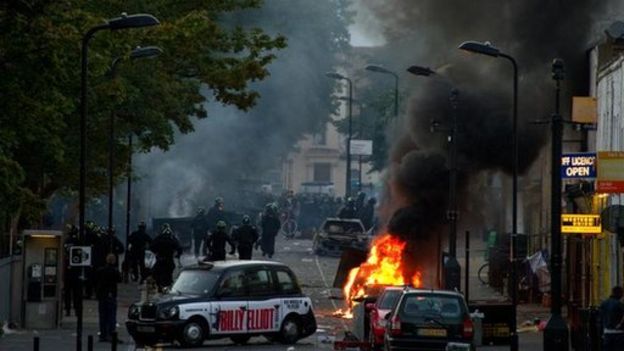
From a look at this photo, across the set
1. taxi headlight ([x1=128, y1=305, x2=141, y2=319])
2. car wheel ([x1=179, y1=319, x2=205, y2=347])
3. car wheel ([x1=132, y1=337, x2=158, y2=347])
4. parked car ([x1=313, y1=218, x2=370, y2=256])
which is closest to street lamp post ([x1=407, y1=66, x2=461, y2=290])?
car wheel ([x1=179, y1=319, x2=205, y2=347])

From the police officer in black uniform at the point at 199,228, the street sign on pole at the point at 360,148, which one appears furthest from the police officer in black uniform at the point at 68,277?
the street sign on pole at the point at 360,148

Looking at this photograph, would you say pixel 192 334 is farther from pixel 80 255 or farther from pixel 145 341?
pixel 80 255

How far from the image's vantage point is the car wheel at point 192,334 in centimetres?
3341

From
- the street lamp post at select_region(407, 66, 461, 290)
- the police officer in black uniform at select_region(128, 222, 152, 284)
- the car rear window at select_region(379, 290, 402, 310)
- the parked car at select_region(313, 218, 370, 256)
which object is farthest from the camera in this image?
the parked car at select_region(313, 218, 370, 256)

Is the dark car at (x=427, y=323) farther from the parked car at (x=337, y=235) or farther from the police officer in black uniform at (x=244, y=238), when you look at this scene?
the parked car at (x=337, y=235)

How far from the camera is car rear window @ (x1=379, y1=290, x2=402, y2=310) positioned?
3378 centimetres

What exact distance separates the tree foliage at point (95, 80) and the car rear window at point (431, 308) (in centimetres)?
653

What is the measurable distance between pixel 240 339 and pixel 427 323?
571 cm

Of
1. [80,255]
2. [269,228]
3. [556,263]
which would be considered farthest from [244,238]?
[556,263]

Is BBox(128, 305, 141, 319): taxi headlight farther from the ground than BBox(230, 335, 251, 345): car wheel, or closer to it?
farther from the ground

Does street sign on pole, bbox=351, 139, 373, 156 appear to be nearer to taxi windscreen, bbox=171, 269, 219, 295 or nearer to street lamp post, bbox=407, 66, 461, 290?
street lamp post, bbox=407, 66, 461, 290

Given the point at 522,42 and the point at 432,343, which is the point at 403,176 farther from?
the point at 432,343

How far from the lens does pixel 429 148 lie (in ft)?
184

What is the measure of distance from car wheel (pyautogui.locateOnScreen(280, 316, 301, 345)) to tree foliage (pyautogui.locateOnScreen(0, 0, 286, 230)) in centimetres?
545
